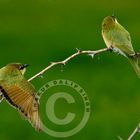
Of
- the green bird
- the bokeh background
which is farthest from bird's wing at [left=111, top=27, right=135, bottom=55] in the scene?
the bokeh background

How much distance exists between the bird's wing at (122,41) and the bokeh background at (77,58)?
61 cm

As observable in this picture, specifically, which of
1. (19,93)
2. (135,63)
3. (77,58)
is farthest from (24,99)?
(77,58)

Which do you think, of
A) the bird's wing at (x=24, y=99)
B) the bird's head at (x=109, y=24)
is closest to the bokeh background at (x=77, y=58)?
the bird's head at (x=109, y=24)

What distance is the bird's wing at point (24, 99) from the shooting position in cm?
135

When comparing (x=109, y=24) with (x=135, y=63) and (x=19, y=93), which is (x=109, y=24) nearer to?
(x=135, y=63)

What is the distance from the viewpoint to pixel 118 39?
65.0 inches

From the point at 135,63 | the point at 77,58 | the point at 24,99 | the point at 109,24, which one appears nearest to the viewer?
the point at 24,99

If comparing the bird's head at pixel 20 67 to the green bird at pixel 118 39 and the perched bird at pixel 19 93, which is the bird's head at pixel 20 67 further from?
the green bird at pixel 118 39

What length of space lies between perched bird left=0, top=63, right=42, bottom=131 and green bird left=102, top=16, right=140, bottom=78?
21 centimetres

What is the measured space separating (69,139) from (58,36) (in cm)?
88

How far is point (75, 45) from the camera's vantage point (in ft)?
10.00

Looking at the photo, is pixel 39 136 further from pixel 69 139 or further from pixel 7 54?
pixel 7 54

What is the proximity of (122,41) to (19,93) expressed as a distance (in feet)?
0.94

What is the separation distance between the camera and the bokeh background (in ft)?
8.11
